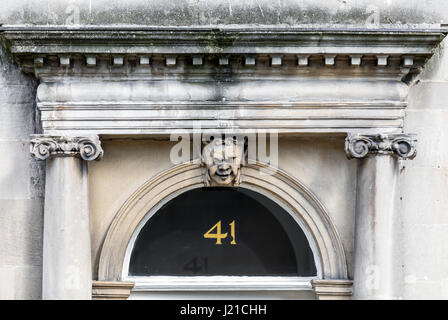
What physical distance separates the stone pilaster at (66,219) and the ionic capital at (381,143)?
279 centimetres

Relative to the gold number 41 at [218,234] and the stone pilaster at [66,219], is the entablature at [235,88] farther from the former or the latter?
the gold number 41 at [218,234]

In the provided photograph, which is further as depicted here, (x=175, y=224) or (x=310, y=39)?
(x=175, y=224)

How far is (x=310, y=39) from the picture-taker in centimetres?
961

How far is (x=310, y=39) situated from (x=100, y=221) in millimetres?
3128

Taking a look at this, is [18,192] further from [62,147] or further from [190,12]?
[190,12]

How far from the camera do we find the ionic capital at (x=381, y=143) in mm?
9727

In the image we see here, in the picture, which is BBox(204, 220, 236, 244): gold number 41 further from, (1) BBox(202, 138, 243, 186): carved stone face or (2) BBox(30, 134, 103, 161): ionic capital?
(2) BBox(30, 134, 103, 161): ionic capital

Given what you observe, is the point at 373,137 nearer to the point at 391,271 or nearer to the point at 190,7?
the point at 391,271

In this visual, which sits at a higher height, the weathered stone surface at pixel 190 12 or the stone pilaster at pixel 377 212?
the weathered stone surface at pixel 190 12

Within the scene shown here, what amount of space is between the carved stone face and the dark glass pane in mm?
348

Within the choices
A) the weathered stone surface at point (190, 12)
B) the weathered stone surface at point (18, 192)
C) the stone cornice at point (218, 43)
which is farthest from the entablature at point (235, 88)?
the weathered stone surface at point (190, 12)

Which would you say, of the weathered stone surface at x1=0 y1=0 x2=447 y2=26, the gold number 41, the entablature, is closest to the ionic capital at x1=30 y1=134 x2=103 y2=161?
the entablature

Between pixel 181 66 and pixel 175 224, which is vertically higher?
pixel 181 66

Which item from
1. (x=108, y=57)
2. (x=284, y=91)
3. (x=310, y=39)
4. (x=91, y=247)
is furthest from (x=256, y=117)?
(x=91, y=247)
